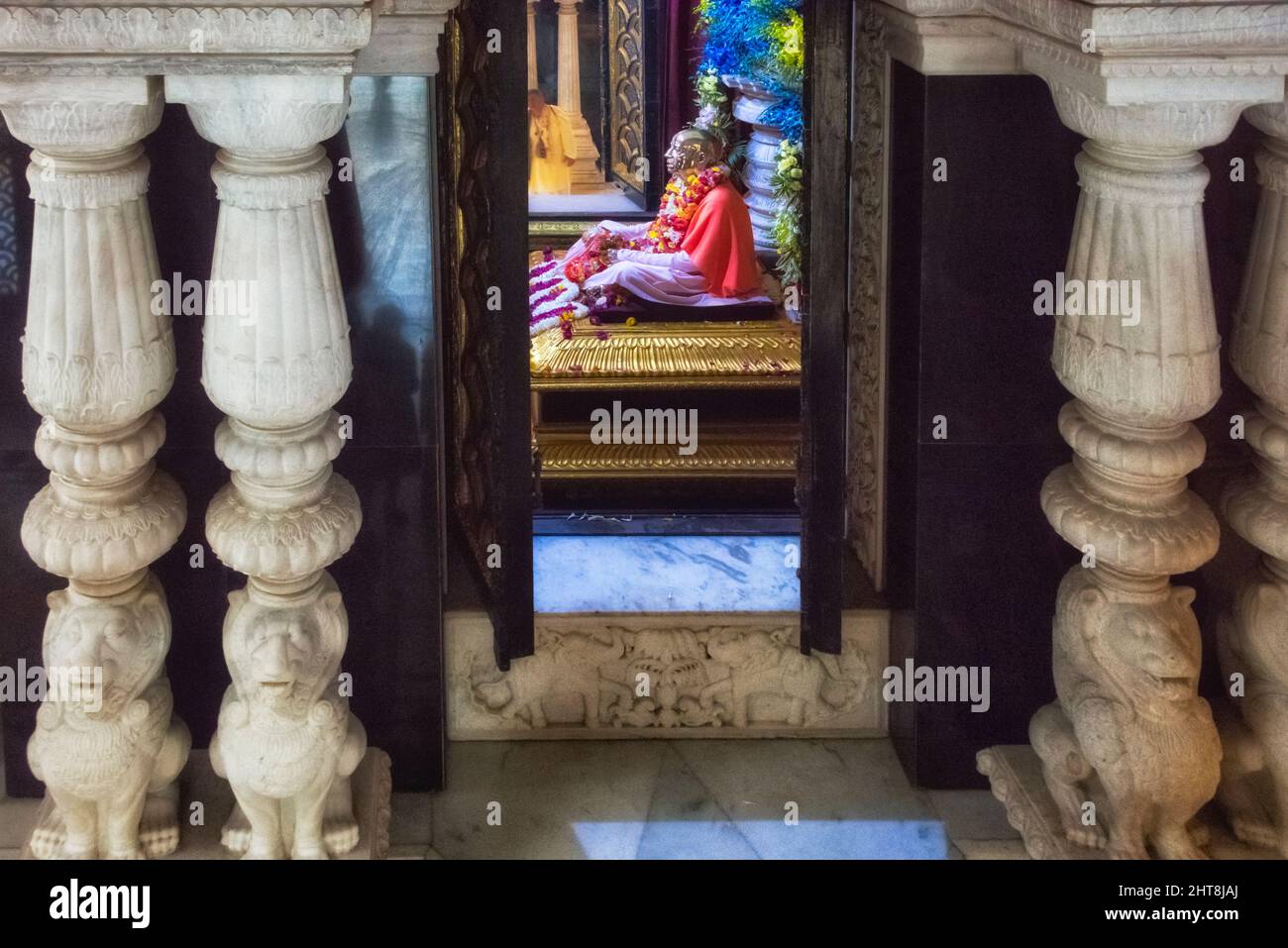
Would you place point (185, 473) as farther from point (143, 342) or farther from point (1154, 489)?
point (1154, 489)

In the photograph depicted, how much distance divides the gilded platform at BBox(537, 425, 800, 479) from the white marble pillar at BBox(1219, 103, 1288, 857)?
179cm

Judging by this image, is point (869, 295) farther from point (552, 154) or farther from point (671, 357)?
point (552, 154)

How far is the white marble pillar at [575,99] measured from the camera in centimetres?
682

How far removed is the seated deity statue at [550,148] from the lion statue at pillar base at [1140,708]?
4442mm

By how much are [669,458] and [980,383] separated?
1.54 meters

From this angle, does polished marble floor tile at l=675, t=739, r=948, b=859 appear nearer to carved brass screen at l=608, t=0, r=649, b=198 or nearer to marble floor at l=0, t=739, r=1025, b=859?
marble floor at l=0, t=739, r=1025, b=859

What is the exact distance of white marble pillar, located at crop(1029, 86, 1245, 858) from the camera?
8.85 ft

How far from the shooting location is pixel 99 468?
114 inches

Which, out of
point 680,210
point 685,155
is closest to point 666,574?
point 680,210

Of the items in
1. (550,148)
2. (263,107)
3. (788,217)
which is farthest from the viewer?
(550,148)

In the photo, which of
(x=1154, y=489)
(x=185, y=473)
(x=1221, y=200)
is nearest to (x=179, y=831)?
(x=185, y=473)

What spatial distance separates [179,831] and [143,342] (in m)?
0.93

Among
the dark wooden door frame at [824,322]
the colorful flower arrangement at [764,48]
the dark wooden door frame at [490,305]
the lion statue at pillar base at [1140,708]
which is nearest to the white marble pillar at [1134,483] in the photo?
the lion statue at pillar base at [1140,708]

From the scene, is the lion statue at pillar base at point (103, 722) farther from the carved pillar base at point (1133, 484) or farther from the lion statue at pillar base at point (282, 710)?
the carved pillar base at point (1133, 484)
